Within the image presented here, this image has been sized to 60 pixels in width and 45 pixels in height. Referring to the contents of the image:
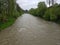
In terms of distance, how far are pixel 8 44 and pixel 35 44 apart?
2512 mm

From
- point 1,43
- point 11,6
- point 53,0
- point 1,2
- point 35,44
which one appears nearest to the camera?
point 35,44

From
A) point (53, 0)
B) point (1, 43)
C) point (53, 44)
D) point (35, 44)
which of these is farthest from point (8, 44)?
point (53, 0)

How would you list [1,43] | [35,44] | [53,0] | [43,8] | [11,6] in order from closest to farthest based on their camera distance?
1. [35,44]
2. [1,43]
3. [11,6]
4. [53,0]
5. [43,8]

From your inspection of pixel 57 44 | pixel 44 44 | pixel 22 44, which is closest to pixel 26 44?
pixel 22 44

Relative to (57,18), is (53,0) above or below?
above

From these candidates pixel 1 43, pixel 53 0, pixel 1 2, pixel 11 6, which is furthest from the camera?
pixel 53 0

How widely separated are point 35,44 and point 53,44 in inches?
63.2

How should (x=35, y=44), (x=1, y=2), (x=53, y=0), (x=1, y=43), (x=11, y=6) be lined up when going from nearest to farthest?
(x=35, y=44)
(x=1, y=43)
(x=1, y=2)
(x=11, y=6)
(x=53, y=0)

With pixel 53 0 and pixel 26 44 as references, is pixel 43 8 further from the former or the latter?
pixel 26 44

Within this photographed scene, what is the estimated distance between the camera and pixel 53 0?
59250mm

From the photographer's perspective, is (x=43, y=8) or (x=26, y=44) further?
(x=43, y=8)

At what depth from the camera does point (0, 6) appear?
28.8 metres

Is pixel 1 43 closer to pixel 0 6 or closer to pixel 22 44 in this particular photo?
pixel 22 44

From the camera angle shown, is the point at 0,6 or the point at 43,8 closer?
the point at 0,6
